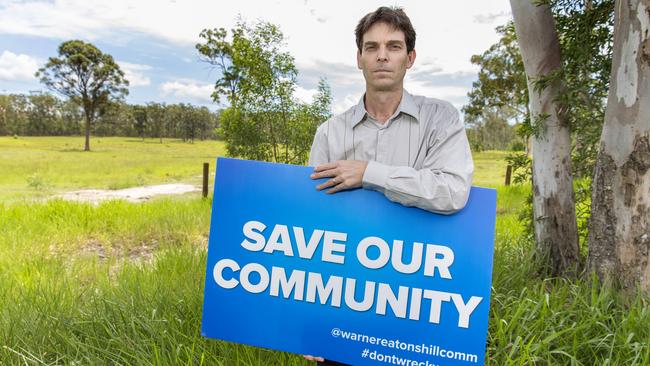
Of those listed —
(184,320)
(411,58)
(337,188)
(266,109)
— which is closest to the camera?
(337,188)

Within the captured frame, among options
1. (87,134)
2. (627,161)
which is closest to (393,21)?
(627,161)

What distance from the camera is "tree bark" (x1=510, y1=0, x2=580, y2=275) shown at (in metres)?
3.45

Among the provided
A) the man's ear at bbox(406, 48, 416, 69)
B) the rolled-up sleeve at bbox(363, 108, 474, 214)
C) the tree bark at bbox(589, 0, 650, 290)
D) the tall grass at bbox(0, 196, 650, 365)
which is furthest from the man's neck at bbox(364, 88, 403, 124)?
the tree bark at bbox(589, 0, 650, 290)

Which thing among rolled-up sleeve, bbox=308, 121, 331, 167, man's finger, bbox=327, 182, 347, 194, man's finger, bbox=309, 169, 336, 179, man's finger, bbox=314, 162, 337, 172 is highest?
rolled-up sleeve, bbox=308, 121, 331, 167

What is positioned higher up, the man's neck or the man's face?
the man's face

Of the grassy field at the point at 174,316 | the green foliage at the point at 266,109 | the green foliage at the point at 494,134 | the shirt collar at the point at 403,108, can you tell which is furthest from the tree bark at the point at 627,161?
the green foliage at the point at 494,134

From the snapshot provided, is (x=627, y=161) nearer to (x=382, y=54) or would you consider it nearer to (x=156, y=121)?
(x=382, y=54)

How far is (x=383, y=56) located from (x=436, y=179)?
45cm

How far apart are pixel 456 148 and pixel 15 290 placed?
356 centimetres

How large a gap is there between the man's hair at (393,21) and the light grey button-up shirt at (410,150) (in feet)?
0.62

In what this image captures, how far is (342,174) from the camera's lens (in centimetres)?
147

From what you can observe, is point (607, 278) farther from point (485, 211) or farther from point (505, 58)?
point (505, 58)

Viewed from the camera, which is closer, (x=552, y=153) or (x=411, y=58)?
(x=411, y=58)

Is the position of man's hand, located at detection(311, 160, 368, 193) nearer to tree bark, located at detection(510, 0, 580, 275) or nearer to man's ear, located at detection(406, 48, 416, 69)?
man's ear, located at detection(406, 48, 416, 69)
